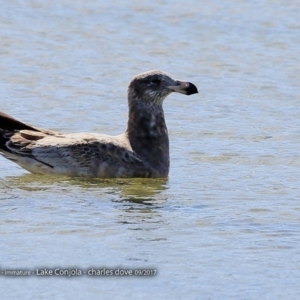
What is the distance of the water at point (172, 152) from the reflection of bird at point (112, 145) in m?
0.15

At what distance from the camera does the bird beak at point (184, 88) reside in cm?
1227

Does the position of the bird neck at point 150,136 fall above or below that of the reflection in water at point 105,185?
above

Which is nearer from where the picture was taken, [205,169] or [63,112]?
[205,169]

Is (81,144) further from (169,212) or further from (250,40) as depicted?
(250,40)

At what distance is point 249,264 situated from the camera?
9.08 meters

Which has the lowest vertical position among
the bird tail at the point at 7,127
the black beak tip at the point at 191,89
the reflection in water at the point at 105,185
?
the reflection in water at the point at 105,185

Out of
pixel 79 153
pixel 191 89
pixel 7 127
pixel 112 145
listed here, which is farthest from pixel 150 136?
pixel 7 127

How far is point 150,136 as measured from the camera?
12.4m

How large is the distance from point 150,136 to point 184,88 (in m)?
0.56

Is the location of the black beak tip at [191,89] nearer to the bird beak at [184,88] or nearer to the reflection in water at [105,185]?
the bird beak at [184,88]

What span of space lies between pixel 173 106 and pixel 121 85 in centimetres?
109

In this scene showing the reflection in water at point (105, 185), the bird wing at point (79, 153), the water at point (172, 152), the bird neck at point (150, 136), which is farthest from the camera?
the bird neck at point (150, 136)

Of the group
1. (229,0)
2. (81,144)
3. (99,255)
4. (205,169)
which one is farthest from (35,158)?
(229,0)

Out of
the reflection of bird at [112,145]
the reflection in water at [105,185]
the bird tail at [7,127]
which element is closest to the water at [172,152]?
the reflection in water at [105,185]
